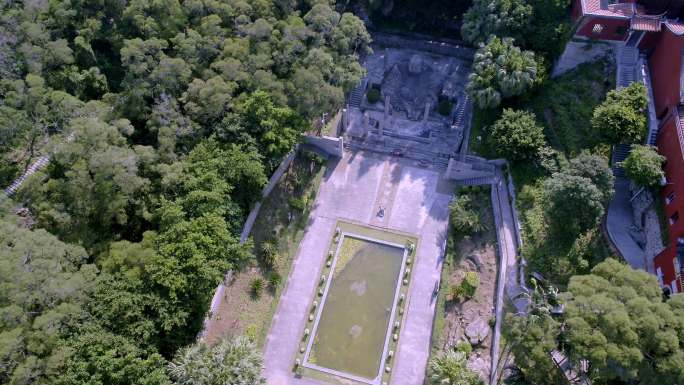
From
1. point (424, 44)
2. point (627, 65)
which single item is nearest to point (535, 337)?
point (627, 65)

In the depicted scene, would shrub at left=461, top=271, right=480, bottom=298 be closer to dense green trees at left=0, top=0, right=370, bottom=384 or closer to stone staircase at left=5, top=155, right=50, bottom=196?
dense green trees at left=0, top=0, right=370, bottom=384

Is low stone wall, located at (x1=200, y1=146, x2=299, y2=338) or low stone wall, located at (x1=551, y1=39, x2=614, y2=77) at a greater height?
low stone wall, located at (x1=551, y1=39, x2=614, y2=77)

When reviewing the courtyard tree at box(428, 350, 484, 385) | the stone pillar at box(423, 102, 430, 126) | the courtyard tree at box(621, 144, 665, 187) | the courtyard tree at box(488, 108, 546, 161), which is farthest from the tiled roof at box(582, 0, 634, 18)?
the courtyard tree at box(428, 350, 484, 385)

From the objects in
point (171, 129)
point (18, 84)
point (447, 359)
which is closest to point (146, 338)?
point (171, 129)

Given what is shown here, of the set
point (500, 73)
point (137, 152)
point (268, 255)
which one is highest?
point (500, 73)

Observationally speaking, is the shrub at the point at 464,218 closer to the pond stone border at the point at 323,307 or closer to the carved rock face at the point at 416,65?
the pond stone border at the point at 323,307

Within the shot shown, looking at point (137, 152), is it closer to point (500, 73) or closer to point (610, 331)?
point (500, 73)

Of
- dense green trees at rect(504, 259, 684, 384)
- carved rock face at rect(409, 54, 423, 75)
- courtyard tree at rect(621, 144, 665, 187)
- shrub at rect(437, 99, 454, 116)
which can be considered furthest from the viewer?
carved rock face at rect(409, 54, 423, 75)
